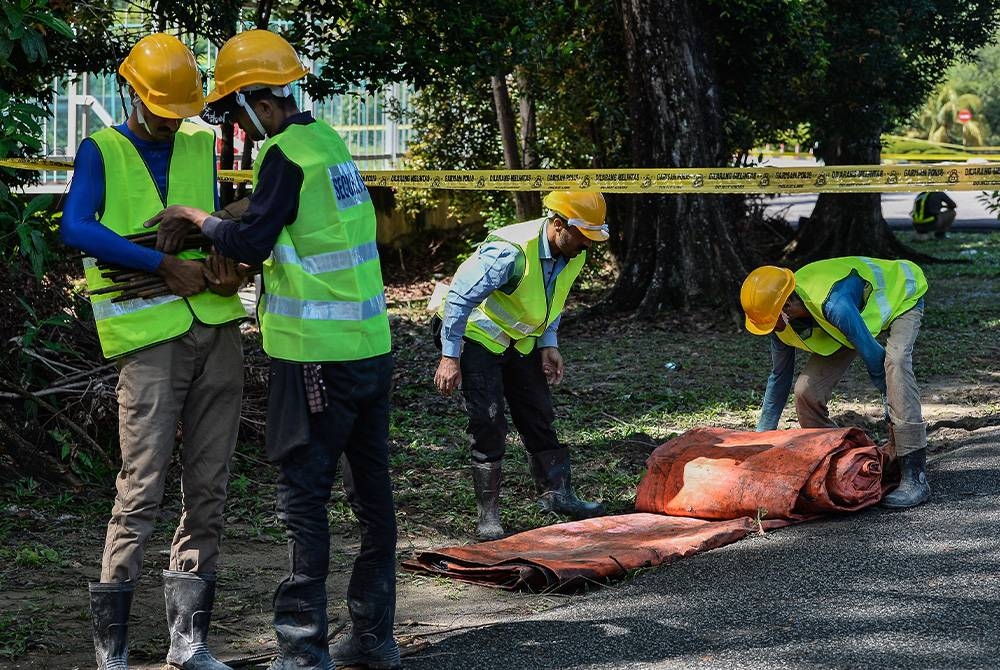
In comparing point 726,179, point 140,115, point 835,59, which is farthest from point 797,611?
point 835,59

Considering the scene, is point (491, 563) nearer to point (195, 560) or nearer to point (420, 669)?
point (420, 669)

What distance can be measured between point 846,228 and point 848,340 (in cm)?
1140

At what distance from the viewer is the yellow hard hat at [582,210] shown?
18.8 feet

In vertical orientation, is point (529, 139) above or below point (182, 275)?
above

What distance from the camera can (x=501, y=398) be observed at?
6035 millimetres

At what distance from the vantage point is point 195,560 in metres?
4.18

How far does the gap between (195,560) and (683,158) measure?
27.7 feet

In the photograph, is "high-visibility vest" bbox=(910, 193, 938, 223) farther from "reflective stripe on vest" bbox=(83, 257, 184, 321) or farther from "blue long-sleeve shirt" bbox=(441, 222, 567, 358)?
"reflective stripe on vest" bbox=(83, 257, 184, 321)

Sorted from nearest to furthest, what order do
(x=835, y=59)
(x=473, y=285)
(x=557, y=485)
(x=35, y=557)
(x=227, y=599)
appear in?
1. (x=227, y=599)
2. (x=35, y=557)
3. (x=473, y=285)
4. (x=557, y=485)
5. (x=835, y=59)

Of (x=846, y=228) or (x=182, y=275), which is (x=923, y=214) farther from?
(x=182, y=275)

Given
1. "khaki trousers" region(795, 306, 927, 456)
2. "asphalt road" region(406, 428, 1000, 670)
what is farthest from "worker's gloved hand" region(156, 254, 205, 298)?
"khaki trousers" region(795, 306, 927, 456)

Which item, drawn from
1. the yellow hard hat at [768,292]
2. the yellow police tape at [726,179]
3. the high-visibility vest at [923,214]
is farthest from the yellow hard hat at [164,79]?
the high-visibility vest at [923,214]

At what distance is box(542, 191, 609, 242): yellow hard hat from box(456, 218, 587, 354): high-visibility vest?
192 mm

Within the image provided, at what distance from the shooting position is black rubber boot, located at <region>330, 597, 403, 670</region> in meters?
4.15
